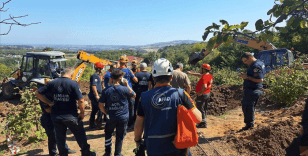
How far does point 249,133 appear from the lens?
4.34 m

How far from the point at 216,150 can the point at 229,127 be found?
66.5 inches

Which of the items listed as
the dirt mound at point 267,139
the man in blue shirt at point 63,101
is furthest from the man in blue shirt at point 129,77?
the dirt mound at point 267,139

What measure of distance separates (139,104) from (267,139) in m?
3.03

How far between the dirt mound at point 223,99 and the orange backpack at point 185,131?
538 centimetres

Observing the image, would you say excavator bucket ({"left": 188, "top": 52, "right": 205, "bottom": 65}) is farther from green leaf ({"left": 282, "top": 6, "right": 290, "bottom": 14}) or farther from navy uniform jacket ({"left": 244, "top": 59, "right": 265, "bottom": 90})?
green leaf ({"left": 282, "top": 6, "right": 290, "bottom": 14})

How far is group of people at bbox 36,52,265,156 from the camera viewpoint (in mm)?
2137

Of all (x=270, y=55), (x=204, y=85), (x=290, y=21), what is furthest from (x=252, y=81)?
(x=270, y=55)

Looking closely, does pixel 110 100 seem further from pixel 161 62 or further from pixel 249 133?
pixel 249 133

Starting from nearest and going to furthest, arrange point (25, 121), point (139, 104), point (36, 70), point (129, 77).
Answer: point (139, 104)
point (25, 121)
point (129, 77)
point (36, 70)

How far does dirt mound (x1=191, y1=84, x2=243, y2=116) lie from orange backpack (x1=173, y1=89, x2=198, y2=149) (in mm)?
5382

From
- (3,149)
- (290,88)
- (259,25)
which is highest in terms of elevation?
(259,25)

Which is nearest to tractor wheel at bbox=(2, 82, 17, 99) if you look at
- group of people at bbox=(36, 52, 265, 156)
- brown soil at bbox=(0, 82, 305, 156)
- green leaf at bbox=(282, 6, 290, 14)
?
brown soil at bbox=(0, 82, 305, 156)

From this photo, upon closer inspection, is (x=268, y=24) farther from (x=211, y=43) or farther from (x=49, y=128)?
(x=49, y=128)

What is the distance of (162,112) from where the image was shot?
2105mm
